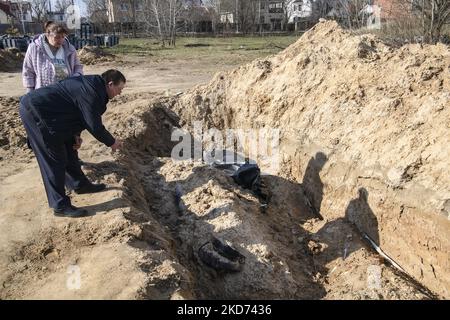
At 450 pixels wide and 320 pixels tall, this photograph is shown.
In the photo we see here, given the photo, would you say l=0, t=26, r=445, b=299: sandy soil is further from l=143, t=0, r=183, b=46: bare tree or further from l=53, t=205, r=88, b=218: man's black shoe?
l=143, t=0, r=183, b=46: bare tree

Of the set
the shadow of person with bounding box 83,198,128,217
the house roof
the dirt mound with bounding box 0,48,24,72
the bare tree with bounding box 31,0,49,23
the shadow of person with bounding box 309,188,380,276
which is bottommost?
the shadow of person with bounding box 309,188,380,276

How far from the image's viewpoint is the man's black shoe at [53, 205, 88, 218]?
4.32 metres

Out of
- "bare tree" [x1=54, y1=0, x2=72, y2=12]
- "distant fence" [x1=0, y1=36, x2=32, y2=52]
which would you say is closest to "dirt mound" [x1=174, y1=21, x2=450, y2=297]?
"distant fence" [x1=0, y1=36, x2=32, y2=52]

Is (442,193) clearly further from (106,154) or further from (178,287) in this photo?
(106,154)

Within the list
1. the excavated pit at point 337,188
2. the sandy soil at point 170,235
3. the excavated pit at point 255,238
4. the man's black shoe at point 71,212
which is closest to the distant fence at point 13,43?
the sandy soil at point 170,235

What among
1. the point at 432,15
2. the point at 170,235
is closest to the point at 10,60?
the point at 432,15

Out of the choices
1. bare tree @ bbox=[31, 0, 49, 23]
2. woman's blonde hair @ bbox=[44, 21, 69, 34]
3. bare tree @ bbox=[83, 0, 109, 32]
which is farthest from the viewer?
bare tree @ bbox=[83, 0, 109, 32]

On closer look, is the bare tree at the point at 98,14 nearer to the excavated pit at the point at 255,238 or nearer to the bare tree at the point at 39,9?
the bare tree at the point at 39,9

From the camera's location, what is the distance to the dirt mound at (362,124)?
14.5 ft

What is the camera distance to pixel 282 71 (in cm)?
743

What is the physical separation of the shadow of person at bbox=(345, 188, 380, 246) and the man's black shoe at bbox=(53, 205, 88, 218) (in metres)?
3.11

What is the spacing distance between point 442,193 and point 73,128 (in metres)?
3.71
